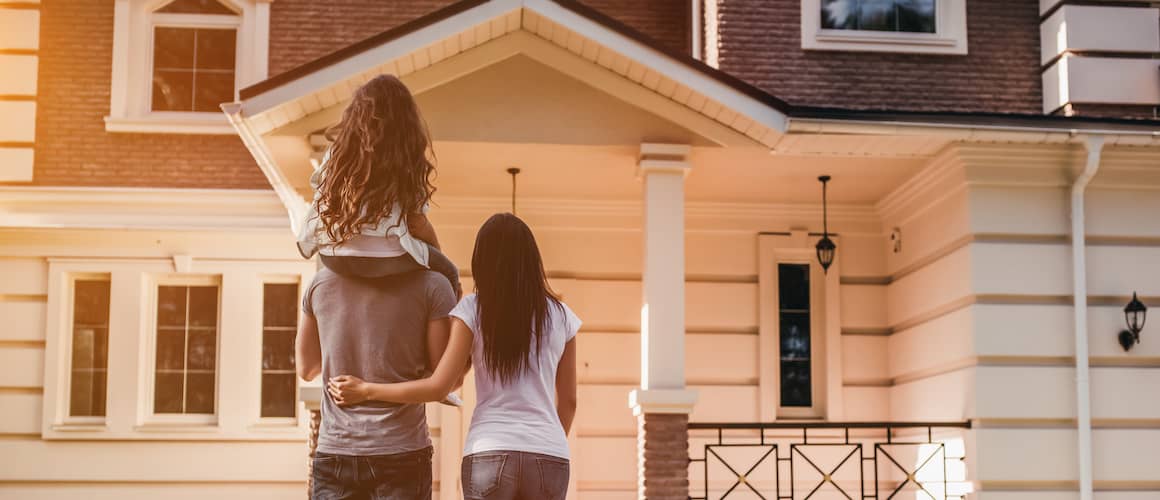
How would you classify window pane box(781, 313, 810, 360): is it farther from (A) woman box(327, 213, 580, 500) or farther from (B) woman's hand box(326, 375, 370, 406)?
(B) woman's hand box(326, 375, 370, 406)

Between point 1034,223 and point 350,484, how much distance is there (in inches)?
305

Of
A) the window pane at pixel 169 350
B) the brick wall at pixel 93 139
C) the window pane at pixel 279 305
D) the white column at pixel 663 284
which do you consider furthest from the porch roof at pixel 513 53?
the window pane at pixel 169 350

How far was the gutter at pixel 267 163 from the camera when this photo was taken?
8948 mm

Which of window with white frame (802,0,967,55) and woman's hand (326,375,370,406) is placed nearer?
woman's hand (326,375,370,406)

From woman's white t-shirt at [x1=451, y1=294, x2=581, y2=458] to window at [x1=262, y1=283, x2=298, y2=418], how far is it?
29.7 ft

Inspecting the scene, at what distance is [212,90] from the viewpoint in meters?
13.1

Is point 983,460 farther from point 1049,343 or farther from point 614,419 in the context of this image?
point 614,419

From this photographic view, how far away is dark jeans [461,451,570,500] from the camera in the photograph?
3.91 m

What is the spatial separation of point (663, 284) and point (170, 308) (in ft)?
19.1

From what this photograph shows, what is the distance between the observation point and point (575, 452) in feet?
38.6

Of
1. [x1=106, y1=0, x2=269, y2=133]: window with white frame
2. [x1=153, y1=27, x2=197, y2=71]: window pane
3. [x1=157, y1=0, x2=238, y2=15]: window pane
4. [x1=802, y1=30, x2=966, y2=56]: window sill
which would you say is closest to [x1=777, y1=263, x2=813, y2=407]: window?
[x1=802, y1=30, x2=966, y2=56]: window sill

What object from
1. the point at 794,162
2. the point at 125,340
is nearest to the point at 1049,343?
the point at 794,162

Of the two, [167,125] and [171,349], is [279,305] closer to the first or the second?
[171,349]

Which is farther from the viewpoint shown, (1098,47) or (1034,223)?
(1098,47)
